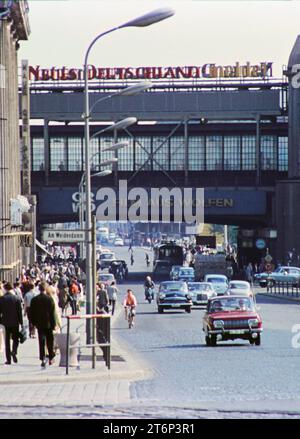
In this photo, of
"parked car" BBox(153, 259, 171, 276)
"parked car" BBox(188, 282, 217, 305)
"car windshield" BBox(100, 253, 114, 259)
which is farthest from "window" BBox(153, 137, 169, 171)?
"parked car" BBox(188, 282, 217, 305)

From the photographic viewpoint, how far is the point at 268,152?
11688 centimetres

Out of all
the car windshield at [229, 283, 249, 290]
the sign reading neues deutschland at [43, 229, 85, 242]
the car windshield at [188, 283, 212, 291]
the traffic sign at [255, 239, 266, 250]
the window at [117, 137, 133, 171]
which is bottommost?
the car windshield at [188, 283, 212, 291]

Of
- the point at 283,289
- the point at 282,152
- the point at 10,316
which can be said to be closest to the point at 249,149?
the point at 282,152

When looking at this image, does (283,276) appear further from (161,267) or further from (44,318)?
(44,318)

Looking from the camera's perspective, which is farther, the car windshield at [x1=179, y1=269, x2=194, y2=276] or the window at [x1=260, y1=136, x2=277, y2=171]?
the window at [x1=260, y1=136, x2=277, y2=171]

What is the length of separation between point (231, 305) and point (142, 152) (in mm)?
80738

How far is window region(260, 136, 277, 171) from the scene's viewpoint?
383ft

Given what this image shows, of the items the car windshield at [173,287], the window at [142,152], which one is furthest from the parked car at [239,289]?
the window at [142,152]

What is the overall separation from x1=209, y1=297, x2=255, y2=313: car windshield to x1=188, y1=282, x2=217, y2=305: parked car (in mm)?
28141

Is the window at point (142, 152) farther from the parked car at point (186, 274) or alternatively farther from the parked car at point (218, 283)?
the parked car at point (218, 283)

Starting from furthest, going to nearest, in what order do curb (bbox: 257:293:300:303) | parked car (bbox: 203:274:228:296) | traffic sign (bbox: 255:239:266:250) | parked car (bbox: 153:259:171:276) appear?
parked car (bbox: 153:259:171:276)
traffic sign (bbox: 255:239:266:250)
curb (bbox: 257:293:300:303)
parked car (bbox: 203:274:228:296)

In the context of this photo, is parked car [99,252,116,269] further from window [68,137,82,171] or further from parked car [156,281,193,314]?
parked car [156,281,193,314]

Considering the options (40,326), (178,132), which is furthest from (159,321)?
(178,132)
